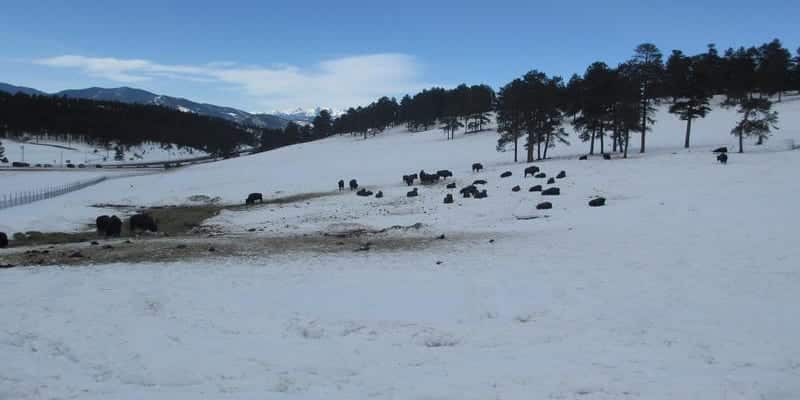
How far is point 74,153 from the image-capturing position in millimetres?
151750

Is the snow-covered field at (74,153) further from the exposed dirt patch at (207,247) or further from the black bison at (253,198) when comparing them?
the exposed dirt patch at (207,247)

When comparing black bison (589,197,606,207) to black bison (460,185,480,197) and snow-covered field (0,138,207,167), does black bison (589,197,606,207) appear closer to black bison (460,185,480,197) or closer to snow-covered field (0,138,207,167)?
black bison (460,185,480,197)

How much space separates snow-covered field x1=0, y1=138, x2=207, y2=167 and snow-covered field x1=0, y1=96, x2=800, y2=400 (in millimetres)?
126568

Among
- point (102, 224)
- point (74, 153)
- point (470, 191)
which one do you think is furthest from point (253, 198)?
point (74, 153)

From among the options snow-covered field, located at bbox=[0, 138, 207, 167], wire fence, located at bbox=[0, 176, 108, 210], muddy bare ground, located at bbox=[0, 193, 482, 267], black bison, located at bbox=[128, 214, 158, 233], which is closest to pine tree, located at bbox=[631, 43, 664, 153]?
muddy bare ground, located at bbox=[0, 193, 482, 267]

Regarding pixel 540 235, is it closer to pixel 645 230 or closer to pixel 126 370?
pixel 645 230

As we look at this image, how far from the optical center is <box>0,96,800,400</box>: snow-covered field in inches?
360

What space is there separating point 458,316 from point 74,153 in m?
173

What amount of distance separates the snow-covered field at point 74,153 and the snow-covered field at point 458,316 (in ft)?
415

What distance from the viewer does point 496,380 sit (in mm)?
9180

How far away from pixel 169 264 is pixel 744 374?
62.0 feet

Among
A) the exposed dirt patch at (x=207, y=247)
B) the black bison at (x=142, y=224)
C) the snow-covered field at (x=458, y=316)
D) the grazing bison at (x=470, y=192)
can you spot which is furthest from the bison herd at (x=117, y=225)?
the grazing bison at (x=470, y=192)

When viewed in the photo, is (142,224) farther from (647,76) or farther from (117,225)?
(647,76)

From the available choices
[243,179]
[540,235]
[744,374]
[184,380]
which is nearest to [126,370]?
[184,380]
